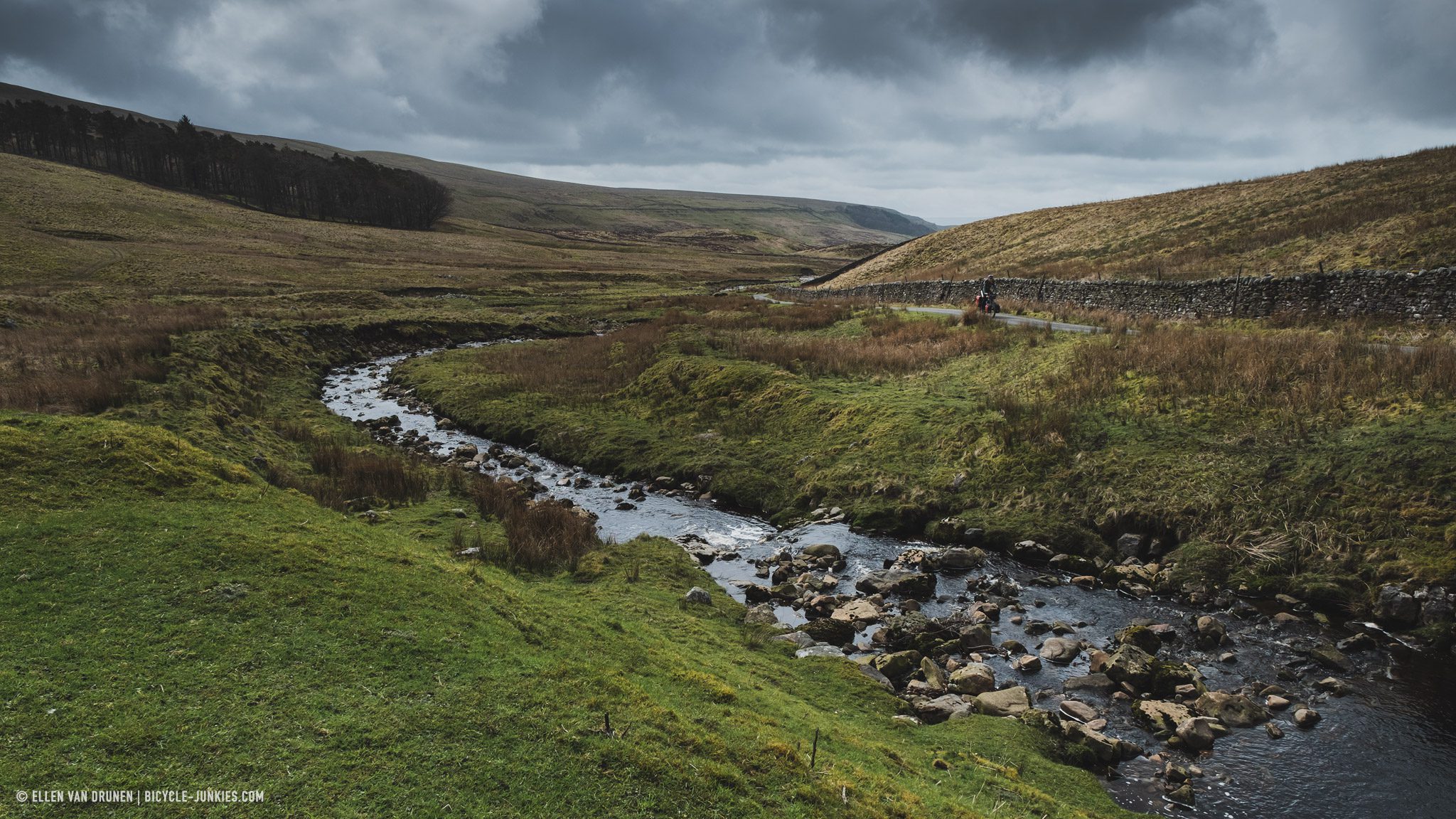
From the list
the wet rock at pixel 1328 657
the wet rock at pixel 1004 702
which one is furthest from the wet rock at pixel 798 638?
the wet rock at pixel 1328 657

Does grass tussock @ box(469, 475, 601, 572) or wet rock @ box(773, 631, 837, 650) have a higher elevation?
grass tussock @ box(469, 475, 601, 572)

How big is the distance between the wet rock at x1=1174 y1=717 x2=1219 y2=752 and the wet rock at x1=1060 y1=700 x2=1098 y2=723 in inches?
40.9

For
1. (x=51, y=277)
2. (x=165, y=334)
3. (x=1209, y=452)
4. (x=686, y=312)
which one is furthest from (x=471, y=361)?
(x=51, y=277)

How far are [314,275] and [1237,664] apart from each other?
89387 millimetres

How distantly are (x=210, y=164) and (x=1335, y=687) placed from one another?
625 feet

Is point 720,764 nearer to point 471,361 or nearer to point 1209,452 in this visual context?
point 1209,452

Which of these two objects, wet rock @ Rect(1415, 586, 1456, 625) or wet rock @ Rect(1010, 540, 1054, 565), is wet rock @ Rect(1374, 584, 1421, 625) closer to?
wet rock @ Rect(1415, 586, 1456, 625)

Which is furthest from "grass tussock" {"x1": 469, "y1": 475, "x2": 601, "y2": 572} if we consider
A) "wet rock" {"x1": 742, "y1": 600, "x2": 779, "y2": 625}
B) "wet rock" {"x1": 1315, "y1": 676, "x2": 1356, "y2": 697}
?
"wet rock" {"x1": 1315, "y1": 676, "x2": 1356, "y2": 697}

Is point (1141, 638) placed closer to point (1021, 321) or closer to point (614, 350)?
point (1021, 321)

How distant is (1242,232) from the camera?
47.2m

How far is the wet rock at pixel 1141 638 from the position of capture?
11.7 meters

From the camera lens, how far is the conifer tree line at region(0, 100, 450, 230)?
13850 centimetres

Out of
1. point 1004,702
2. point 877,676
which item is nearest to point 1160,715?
point 1004,702

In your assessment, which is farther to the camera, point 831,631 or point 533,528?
point 533,528
